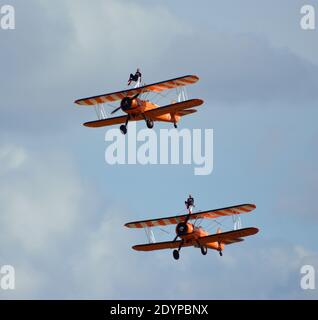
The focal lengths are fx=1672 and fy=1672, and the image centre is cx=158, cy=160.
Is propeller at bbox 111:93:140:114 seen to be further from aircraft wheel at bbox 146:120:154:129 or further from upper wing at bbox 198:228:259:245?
upper wing at bbox 198:228:259:245

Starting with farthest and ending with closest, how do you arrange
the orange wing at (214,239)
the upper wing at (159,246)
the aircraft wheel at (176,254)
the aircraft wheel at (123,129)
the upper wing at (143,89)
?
the upper wing at (159,246) < the upper wing at (143,89) < the aircraft wheel at (123,129) < the orange wing at (214,239) < the aircraft wheel at (176,254)

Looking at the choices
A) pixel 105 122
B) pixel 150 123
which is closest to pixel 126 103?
pixel 150 123

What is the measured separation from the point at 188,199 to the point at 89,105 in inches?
523

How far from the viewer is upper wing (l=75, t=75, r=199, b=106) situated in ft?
365

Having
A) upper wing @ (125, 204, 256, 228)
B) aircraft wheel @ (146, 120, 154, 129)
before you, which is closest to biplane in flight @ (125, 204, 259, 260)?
upper wing @ (125, 204, 256, 228)

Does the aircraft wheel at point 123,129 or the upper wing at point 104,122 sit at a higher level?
the upper wing at point 104,122

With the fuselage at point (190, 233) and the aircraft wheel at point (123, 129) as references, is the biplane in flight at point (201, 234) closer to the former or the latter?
the fuselage at point (190, 233)

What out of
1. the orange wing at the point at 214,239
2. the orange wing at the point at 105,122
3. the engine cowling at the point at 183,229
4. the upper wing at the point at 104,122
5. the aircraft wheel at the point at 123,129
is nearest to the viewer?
the orange wing at the point at 214,239

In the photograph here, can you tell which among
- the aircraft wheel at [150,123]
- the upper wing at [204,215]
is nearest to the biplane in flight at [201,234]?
the upper wing at [204,215]

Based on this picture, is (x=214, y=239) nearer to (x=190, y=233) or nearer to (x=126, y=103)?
(x=190, y=233)

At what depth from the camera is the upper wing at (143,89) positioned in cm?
11138

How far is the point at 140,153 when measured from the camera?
107 metres
